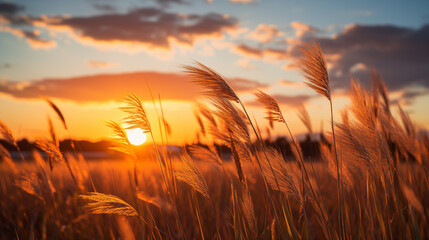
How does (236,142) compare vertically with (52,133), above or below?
below

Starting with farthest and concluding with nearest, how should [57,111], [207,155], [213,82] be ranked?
1. [57,111]
2. [207,155]
3. [213,82]

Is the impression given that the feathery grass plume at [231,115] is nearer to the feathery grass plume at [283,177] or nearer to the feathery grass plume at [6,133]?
the feathery grass plume at [283,177]

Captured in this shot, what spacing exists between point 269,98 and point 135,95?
748 millimetres

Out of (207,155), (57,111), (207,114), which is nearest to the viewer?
(207,155)

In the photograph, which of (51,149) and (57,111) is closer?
(51,149)

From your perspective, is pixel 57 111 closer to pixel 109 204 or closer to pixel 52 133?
pixel 52 133

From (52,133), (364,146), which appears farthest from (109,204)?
(364,146)

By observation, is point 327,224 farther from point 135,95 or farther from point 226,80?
point 135,95

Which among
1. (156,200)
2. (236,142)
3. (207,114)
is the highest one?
(207,114)

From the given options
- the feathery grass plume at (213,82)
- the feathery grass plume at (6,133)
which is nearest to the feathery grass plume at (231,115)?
the feathery grass plume at (213,82)

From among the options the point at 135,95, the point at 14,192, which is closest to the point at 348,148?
the point at 135,95

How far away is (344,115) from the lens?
2.62 m

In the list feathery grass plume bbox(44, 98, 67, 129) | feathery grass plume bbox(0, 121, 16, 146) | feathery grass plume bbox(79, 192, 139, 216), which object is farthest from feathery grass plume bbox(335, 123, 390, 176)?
feathery grass plume bbox(0, 121, 16, 146)

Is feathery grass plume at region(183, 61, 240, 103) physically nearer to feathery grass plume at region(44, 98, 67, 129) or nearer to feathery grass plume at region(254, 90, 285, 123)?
feathery grass plume at region(254, 90, 285, 123)
